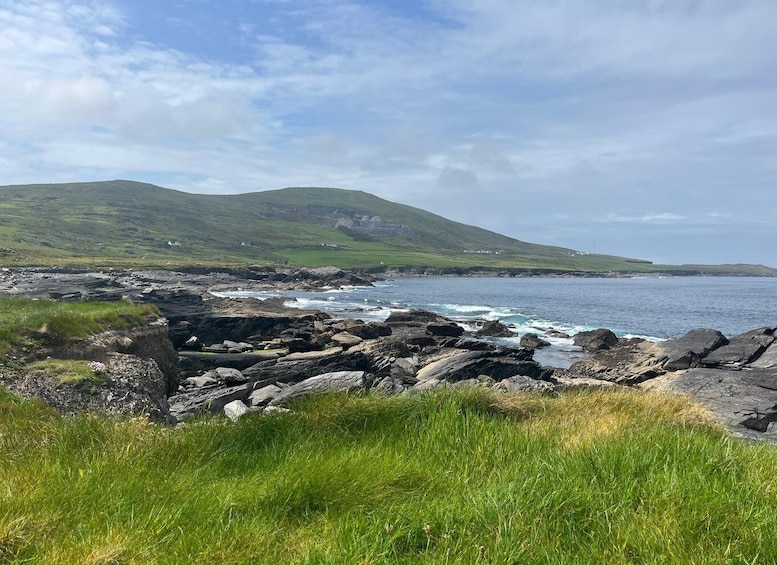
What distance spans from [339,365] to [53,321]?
13781 mm

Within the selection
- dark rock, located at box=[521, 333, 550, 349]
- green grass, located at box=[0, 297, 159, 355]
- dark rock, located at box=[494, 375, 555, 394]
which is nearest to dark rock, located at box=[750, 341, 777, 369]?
dark rock, located at box=[521, 333, 550, 349]

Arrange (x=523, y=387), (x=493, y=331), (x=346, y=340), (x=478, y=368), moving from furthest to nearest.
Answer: (x=493, y=331)
(x=346, y=340)
(x=478, y=368)
(x=523, y=387)

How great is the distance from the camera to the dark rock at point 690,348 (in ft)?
101

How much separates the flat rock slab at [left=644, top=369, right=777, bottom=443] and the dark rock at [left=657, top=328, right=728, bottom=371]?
21.9 feet

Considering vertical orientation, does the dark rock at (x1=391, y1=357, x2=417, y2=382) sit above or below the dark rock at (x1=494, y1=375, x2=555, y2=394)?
below

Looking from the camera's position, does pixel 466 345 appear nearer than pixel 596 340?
Yes

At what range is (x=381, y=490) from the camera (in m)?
4.57

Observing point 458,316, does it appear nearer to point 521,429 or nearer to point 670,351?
point 670,351

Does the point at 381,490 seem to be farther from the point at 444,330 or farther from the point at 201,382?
the point at 444,330

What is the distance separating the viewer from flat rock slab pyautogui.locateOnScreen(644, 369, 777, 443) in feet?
39.1

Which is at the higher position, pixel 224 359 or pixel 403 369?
pixel 403 369

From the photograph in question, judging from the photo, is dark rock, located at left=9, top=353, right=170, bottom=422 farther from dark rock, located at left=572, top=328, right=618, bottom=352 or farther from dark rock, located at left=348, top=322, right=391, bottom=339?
dark rock, located at left=572, top=328, right=618, bottom=352

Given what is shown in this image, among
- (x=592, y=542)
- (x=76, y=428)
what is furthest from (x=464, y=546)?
(x=76, y=428)

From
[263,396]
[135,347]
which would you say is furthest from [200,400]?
[263,396]
